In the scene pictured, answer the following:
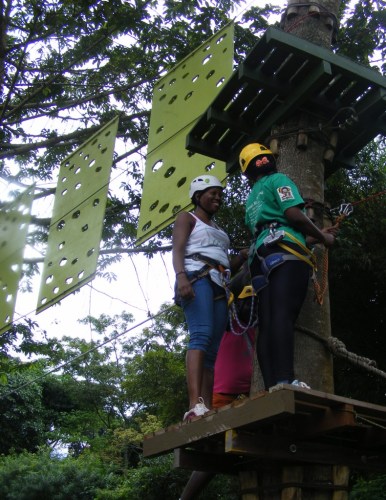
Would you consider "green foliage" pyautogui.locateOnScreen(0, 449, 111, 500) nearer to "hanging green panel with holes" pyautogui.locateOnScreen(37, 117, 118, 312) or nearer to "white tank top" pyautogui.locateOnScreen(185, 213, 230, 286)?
"hanging green panel with holes" pyautogui.locateOnScreen(37, 117, 118, 312)

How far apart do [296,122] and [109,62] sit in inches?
221

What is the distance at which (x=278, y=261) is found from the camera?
10.8 feet

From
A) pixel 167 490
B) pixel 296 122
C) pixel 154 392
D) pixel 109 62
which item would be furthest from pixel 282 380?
pixel 154 392

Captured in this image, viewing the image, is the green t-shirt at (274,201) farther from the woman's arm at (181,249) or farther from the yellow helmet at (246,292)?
the woman's arm at (181,249)

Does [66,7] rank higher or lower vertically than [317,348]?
higher

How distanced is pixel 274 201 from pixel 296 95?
0.91 m

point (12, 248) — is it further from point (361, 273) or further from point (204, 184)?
point (361, 273)

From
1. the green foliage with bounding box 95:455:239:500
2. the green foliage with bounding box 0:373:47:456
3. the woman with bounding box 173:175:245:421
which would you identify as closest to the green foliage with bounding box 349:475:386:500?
the green foliage with bounding box 95:455:239:500

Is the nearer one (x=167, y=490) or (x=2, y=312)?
(x=2, y=312)

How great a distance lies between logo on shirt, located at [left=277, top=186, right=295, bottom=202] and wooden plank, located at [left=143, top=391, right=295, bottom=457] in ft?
3.67

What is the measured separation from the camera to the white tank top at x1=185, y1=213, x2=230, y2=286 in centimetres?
370

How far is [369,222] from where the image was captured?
28.7 feet

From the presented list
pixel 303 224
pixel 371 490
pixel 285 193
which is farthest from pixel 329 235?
pixel 371 490

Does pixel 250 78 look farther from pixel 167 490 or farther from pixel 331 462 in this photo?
pixel 167 490
